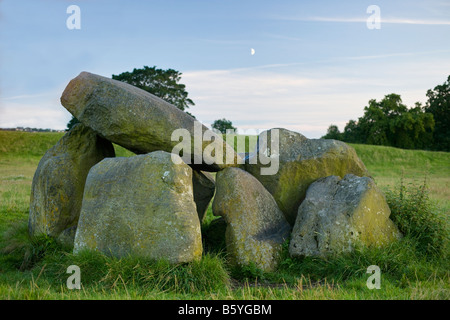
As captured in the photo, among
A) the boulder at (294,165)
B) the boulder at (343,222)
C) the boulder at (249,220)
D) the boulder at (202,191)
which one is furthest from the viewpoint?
the boulder at (202,191)

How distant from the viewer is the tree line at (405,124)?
60.4 m

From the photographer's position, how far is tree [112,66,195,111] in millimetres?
53906

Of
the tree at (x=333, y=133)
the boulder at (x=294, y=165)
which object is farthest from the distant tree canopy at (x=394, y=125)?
the boulder at (x=294, y=165)

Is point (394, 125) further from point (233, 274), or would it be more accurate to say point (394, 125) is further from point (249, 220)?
point (233, 274)

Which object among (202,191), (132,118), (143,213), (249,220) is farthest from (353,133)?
(143,213)

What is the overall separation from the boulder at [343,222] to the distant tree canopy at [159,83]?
45.9 meters

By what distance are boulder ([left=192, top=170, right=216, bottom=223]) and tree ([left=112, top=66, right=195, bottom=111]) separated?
142 ft

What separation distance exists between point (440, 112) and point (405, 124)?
11518 mm

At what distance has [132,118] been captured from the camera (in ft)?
30.2

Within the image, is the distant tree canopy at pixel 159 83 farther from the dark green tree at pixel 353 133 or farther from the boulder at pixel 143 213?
the boulder at pixel 143 213

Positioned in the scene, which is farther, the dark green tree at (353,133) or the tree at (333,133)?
the tree at (333,133)
